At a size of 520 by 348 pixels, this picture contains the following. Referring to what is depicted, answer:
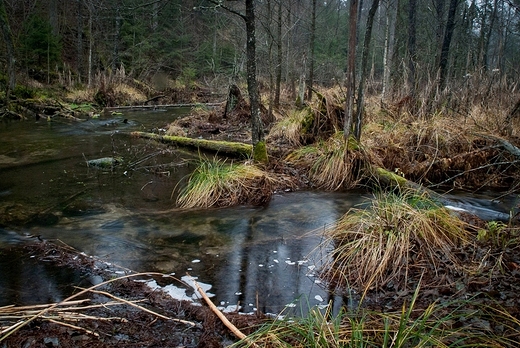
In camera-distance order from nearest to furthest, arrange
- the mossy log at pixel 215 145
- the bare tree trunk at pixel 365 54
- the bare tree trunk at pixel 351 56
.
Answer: the bare tree trunk at pixel 351 56
the bare tree trunk at pixel 365 54
the mossy log at pixel 215 145

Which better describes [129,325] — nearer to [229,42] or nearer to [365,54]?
[365,54]

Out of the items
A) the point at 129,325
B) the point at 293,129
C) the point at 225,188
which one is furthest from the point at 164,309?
the point at 293,129

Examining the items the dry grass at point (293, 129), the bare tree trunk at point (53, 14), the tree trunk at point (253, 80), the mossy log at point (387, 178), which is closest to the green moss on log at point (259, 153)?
Result: the tree trunk at point (253, 80)

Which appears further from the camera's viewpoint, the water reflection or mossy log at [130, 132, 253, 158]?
mossy log at [130, 132, 253, 158]

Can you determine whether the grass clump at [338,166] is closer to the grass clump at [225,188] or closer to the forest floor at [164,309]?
the grass clump at [225,188]

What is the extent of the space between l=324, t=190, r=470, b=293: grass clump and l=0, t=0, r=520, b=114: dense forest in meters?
5.69

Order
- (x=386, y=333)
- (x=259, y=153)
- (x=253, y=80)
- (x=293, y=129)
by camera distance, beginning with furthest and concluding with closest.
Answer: (x=293, y=129), (x=259, y=153), (x=253, y=80), (x=386, y=333)

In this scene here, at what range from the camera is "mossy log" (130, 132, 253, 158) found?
8.28m

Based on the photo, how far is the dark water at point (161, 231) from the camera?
3553mm

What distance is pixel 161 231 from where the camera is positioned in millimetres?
4910

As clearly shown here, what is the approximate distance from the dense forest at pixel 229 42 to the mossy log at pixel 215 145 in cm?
398

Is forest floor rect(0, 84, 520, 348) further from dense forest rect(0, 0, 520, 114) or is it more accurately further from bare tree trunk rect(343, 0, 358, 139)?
dense forest rect(0, 0, 520, 114)

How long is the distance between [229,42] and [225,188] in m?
20.8

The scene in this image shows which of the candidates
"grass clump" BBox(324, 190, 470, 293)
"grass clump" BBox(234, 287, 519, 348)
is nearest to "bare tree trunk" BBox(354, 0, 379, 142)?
"grass clump" BBox(324, 190, 470, 293)
